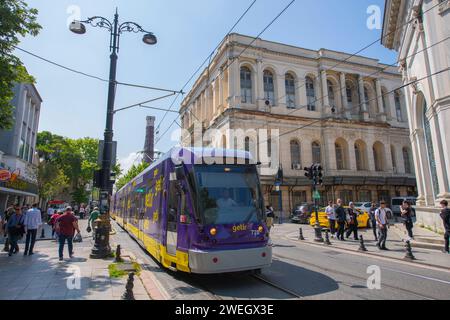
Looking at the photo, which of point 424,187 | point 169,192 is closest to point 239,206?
point 169,192

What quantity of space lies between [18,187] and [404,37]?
3076 cm

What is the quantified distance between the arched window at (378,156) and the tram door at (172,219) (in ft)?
123

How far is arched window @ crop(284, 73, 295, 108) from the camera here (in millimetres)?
36062

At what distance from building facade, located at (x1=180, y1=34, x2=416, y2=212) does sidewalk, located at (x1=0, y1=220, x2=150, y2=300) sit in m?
23.7

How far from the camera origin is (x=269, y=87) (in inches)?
1406

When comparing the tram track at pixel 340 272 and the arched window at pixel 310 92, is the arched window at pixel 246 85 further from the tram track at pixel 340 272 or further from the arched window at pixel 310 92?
the tram track at pixel 340 272

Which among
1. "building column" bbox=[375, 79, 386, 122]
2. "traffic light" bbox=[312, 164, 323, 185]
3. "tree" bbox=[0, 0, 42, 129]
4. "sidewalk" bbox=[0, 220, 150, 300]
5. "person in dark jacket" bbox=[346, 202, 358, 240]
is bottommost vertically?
"sidewalk" bbox=[0, 220, 150, 300]

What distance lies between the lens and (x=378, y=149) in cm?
3888

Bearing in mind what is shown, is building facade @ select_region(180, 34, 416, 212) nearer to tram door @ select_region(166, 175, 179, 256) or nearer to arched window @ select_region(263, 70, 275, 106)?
arched window @ select_region(263, 70, 275, 106)

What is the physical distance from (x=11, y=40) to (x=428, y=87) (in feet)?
63.7

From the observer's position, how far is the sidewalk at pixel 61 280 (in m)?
5.45

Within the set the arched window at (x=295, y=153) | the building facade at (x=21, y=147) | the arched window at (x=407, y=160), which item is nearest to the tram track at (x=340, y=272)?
the building facade at (x=21, y=147)

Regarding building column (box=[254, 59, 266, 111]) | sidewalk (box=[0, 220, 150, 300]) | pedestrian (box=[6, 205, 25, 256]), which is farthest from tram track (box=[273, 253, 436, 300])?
building column (box=[254, 59, 266, 111])

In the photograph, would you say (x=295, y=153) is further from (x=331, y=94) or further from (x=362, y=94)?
(x=362, y=94)
